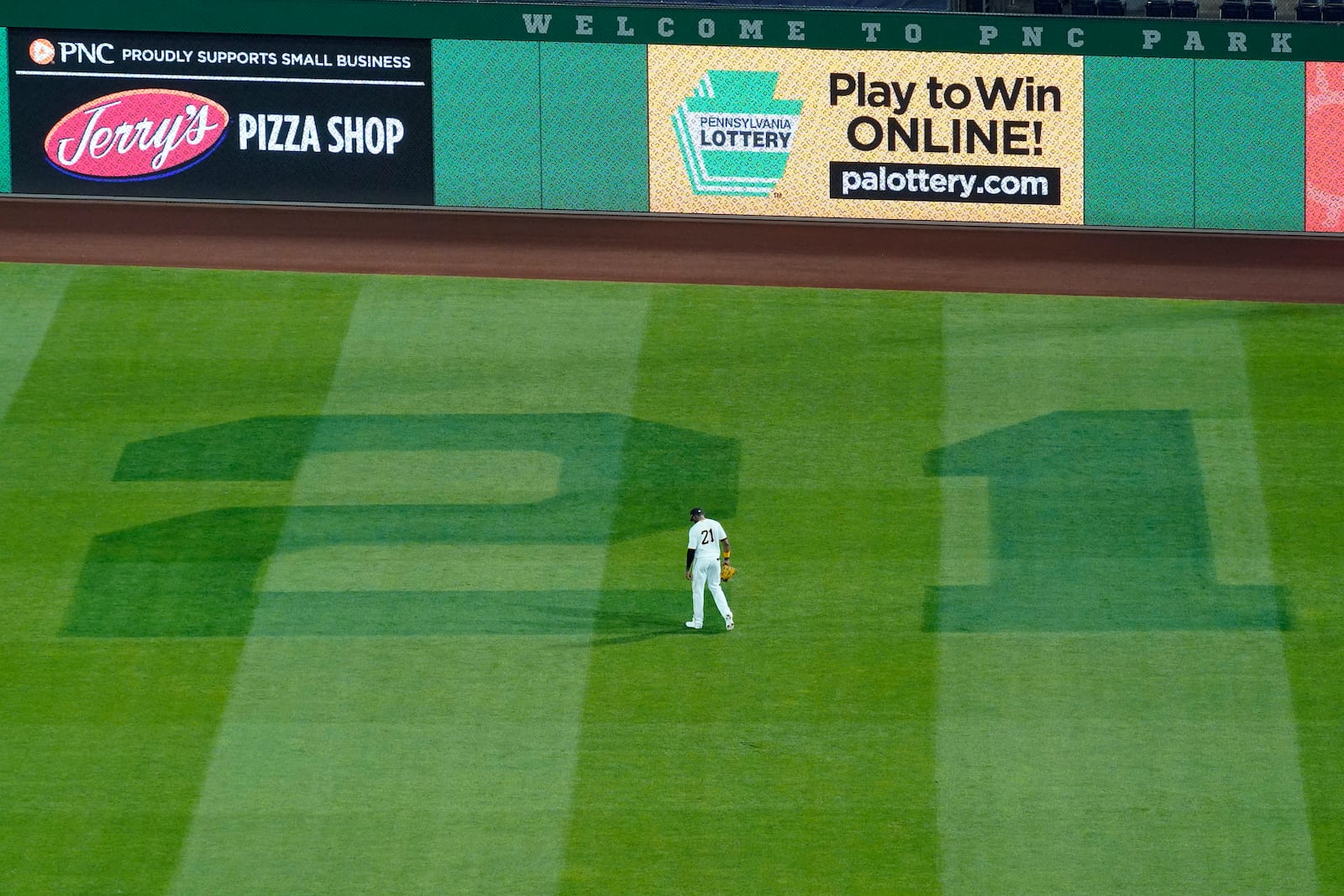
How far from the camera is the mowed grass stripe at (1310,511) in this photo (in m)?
22.7

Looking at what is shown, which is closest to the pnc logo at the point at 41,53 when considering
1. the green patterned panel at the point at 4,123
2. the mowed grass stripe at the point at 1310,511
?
the green patterned panel at the point at 4,123

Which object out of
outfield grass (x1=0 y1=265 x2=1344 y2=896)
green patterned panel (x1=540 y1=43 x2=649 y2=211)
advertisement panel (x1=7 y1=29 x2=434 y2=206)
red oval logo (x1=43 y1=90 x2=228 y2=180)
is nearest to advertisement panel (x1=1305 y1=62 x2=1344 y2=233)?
outfield grass (x1=0 y1=265 x2=1344 y2=896)

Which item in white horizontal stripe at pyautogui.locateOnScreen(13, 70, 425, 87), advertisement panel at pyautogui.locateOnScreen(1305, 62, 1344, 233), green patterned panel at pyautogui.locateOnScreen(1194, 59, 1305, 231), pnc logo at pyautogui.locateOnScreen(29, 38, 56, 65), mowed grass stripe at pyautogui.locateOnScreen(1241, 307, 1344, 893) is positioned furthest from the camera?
pnc logo at pyautogui.locateOnScreen(29, 38, 56, 65)

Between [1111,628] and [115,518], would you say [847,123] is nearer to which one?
[1111,628]

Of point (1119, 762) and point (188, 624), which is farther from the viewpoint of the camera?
point (188, 624)

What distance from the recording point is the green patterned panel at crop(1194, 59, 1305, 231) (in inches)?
1235

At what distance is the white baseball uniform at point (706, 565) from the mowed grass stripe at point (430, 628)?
133cm

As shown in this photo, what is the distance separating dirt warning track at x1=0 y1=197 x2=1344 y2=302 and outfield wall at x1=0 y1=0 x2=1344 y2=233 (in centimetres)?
29

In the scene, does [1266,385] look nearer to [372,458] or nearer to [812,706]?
[812,706]

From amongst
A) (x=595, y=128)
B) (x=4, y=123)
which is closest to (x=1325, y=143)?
(x=595, y=128)

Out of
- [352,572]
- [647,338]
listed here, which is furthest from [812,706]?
[647,338]

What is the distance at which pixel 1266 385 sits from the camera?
2892 centimetres

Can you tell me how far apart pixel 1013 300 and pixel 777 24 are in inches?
209

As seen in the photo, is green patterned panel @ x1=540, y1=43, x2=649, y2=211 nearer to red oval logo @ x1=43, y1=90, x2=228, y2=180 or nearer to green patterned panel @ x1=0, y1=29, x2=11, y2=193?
red oval logo @ x1=43, y1=90, x2=228, y2=180
